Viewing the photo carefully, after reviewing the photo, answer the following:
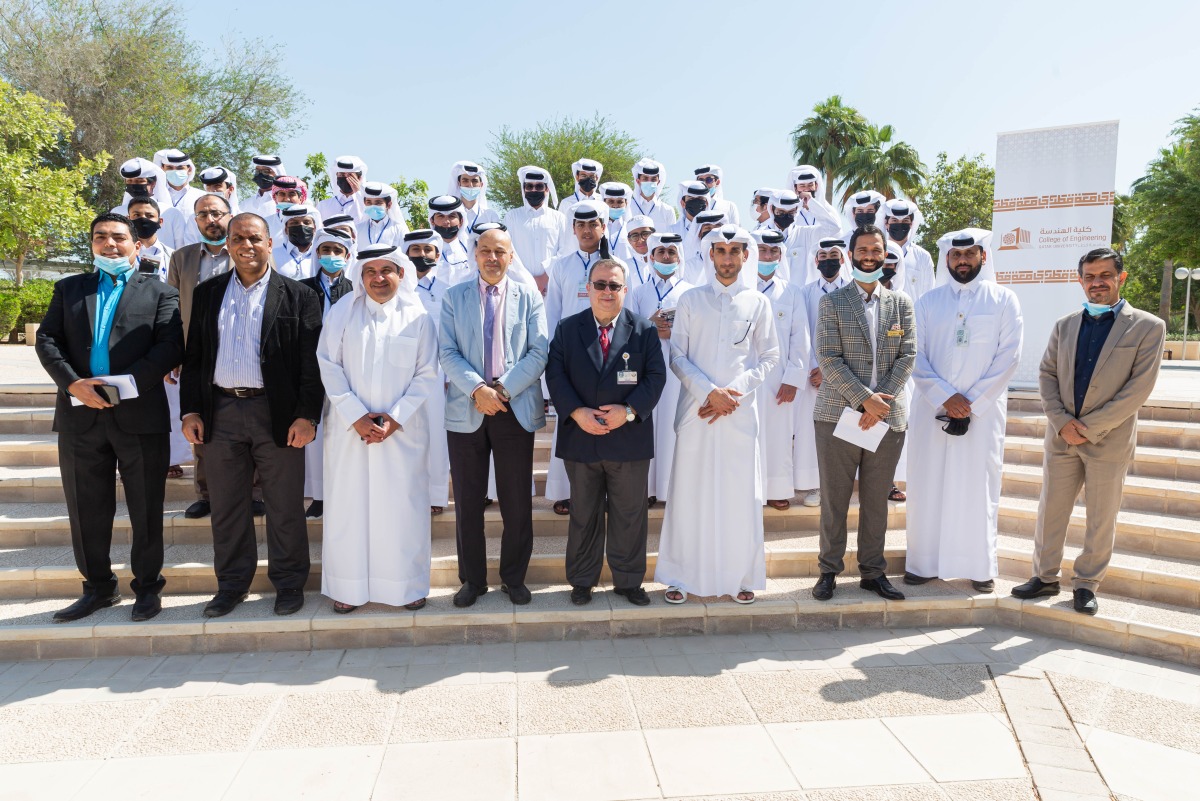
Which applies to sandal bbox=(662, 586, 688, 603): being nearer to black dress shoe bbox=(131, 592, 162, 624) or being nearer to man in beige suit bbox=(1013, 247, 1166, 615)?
man in beige suit bbox=(1013, 247, 1166, 615)

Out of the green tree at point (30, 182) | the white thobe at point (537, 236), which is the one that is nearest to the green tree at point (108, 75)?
the green tree at point (30, 182)

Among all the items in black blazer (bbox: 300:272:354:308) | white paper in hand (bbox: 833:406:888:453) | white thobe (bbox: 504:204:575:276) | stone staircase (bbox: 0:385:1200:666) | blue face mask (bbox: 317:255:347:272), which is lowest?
stone staircase (bbox: 0:385:1200:666)

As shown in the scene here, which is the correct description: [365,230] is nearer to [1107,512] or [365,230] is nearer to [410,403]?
[410,403]

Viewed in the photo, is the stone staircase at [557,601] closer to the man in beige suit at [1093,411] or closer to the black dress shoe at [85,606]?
the black dress shoe at [85,606]

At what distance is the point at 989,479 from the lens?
464 cm

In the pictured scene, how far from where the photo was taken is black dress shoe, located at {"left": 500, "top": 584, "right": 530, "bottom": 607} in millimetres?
4332

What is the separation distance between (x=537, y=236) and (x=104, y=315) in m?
4.28

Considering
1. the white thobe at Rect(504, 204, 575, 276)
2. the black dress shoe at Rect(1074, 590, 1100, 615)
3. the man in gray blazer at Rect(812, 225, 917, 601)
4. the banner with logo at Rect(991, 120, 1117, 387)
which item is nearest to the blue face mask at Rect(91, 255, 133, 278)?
the white thobe at Rect(504, 204, 575, 276)

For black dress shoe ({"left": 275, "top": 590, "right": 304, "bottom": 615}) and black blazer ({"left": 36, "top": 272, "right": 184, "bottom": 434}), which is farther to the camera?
black dress shoe ({"left": 275, "top": 590, "right": 304, "bottom": 615})

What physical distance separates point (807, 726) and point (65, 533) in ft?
16.5

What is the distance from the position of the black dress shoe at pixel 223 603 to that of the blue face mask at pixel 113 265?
1943mm

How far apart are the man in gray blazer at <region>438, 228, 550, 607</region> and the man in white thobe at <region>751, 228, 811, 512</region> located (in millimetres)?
2092

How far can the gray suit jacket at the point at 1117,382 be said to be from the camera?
4164 millimetres

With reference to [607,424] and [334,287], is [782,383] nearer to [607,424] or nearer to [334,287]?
[607,424]
